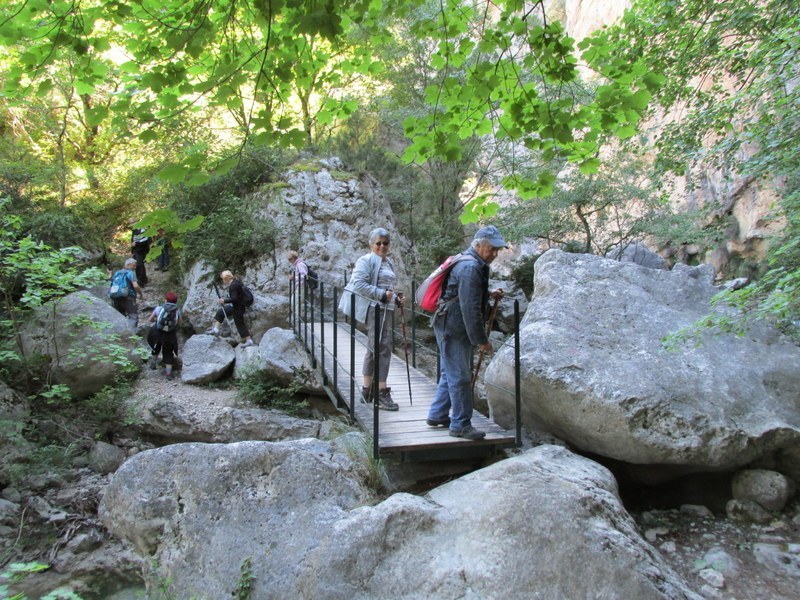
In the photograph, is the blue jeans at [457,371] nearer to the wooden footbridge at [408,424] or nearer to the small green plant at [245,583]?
the wooden footbridge at [408,424]

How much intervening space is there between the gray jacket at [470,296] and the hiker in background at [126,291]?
783cm

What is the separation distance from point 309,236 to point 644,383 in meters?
9.21

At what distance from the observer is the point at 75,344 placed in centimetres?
823

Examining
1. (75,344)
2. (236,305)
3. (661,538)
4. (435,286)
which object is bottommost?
(661,538)

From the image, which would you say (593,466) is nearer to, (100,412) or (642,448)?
(642,448)

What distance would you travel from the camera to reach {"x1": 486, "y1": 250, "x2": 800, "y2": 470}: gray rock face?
4562 millimetres

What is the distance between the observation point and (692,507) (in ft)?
16.6

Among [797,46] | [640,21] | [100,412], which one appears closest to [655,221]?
[640,21]

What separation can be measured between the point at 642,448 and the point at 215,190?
11.3 m

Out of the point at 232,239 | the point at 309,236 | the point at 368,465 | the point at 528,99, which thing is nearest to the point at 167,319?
the point at 232,239

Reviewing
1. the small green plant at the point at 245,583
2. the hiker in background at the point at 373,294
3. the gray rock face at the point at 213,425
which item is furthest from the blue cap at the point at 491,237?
the gray rock face at the point at 213,425

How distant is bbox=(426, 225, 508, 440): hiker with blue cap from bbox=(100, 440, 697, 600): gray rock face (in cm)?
59

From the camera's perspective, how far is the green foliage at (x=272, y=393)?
28.5ft

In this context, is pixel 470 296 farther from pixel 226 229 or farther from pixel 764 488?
pixel 226 229
